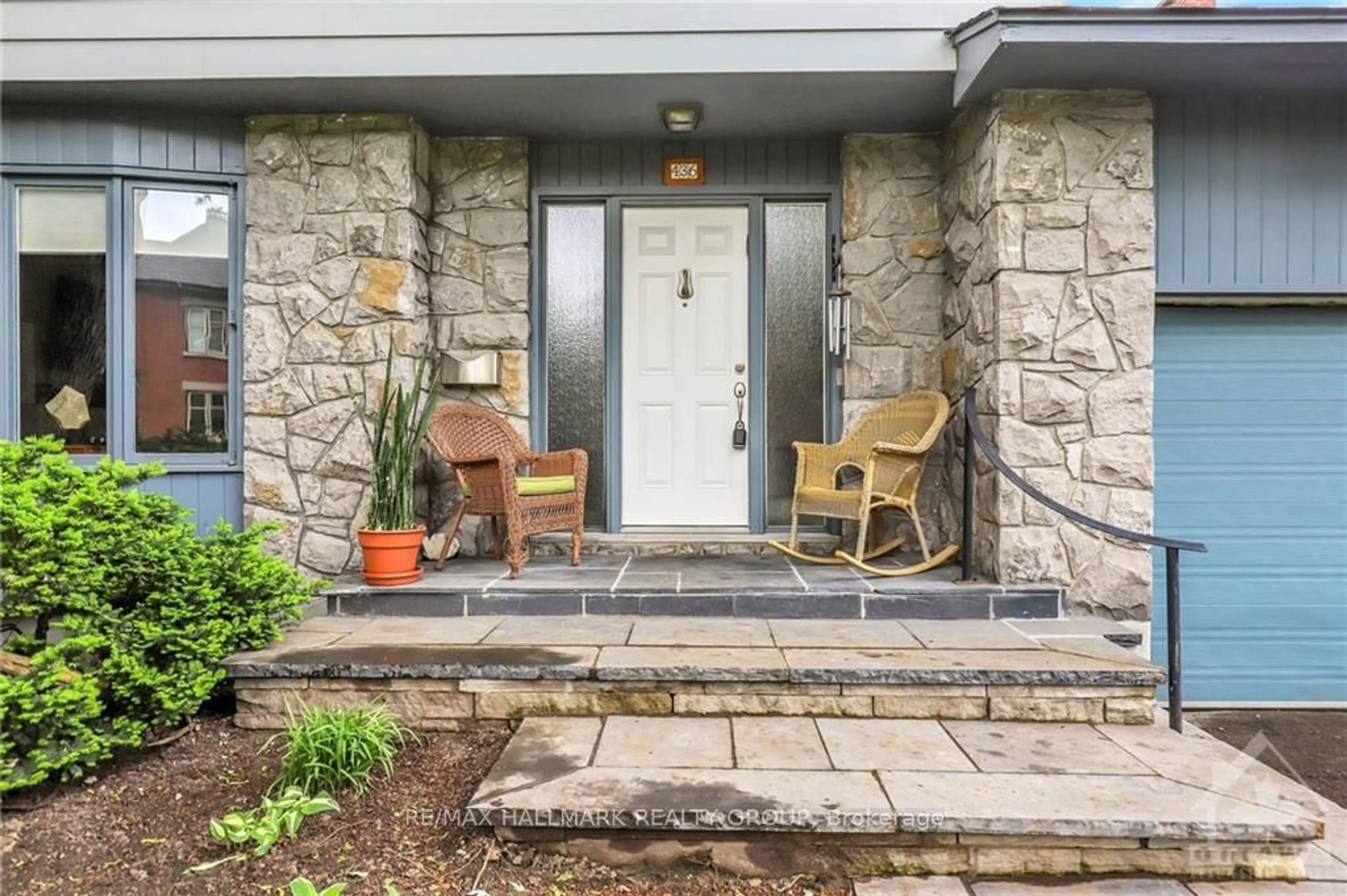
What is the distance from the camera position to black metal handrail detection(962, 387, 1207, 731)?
2473 mm

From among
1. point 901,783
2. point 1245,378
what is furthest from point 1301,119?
point 901,783

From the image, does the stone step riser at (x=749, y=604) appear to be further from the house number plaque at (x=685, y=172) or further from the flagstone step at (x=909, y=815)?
the house number plaque at (x=685, y=172)

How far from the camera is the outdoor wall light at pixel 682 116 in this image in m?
3.56

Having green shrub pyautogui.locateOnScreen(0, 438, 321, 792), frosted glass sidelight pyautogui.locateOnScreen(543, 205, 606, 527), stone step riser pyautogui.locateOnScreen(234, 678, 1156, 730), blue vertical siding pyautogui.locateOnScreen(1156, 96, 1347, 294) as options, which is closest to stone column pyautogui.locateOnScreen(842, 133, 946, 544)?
blue vertical siding pyautogui.locateOnScreen(1156, 96, 1347, 294)

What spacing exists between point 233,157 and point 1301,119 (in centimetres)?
483

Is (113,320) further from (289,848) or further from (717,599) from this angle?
(717,599)

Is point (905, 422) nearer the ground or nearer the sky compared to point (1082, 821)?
nearer the sky

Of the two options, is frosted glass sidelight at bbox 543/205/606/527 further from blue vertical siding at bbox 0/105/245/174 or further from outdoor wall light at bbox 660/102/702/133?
blue vertical siding at bbox 0/105/245/174

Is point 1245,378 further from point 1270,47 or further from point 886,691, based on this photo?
point 886,691

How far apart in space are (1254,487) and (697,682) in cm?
277

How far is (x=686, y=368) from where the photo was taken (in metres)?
4.14

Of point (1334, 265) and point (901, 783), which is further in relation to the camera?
point (1334, 265)

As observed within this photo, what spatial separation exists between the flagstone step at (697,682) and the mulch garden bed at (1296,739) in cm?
79

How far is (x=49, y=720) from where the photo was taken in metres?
2.05
